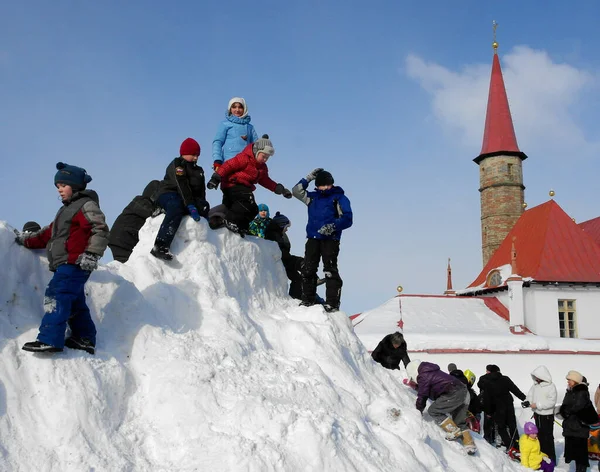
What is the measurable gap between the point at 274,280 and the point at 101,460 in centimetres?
358

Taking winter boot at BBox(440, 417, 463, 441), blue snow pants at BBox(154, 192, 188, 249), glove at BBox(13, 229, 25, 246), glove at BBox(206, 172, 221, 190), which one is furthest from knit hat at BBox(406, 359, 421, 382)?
glove at BBox(13, 229, 25, 246)

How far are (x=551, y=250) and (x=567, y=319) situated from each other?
322cm

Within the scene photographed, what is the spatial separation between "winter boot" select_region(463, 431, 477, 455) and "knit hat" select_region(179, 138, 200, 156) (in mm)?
3832

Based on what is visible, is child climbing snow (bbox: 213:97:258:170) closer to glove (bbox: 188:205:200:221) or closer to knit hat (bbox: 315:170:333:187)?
knit hat (bbox: 315:170:333:187)

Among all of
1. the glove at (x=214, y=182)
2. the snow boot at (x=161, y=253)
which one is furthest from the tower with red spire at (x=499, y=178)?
the snow boot at (x=161, y=253)

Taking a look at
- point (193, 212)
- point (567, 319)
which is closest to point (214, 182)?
point (193, 212)

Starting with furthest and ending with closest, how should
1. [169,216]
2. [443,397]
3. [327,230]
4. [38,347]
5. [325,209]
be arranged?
1. [325,209]
2. [327,230]
3. [443,397]
4. [169,216]
5. [38,347]

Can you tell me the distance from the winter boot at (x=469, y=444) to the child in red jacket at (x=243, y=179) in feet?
9.96

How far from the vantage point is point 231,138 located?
7.54m

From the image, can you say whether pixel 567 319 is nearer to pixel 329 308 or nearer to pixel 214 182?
pixel 329 308

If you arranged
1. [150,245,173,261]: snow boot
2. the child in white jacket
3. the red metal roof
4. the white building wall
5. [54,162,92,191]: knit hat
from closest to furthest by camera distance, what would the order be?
[54,162,92,191]: knit hat, [150,245,173,261]: snow boot, the child in white jacket, the white building wall, the red metal roof

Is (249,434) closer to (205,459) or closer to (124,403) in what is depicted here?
(205,459)

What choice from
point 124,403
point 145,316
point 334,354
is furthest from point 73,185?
point 334,354

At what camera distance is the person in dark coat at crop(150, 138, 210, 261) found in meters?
5.51
